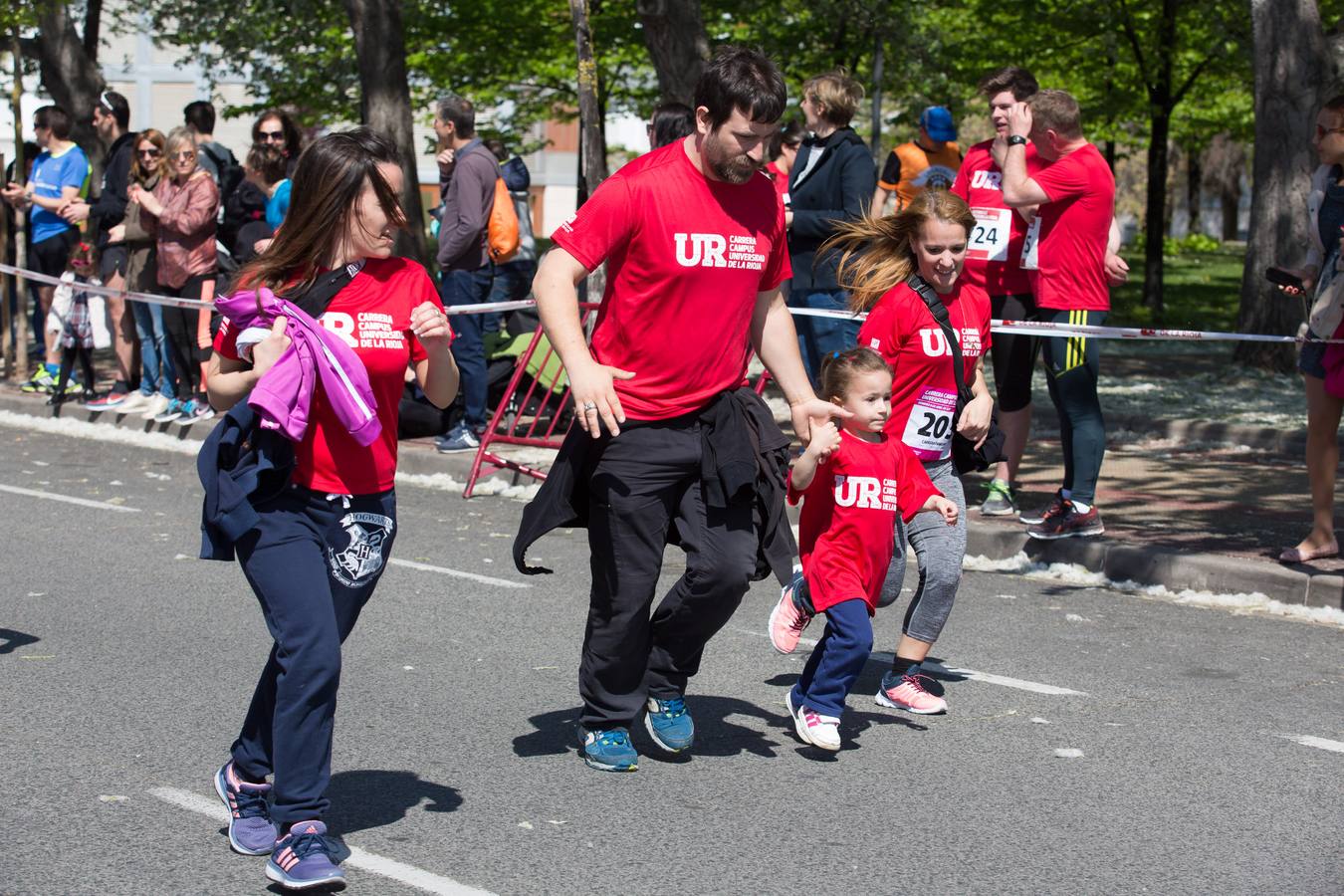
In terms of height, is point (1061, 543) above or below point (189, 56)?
below

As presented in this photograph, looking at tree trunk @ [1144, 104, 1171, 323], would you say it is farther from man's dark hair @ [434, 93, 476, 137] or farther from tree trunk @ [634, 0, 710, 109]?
man's dark hair @ [434, 93, 476, 137]

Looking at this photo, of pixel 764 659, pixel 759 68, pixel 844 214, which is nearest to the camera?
pixel 759 68

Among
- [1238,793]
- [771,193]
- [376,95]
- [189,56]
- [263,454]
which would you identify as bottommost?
[1238,793]

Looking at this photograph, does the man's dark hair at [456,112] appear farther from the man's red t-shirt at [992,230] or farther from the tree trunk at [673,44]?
the man's red t-shirt at [992,230]

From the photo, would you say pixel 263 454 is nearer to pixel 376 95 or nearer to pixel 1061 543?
pixel 1061 543

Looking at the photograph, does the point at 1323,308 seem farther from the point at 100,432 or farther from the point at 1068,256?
the point at 100,432

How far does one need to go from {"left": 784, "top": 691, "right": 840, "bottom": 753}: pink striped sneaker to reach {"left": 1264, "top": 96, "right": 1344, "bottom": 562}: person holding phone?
12.0 ft

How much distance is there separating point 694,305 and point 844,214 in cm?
524

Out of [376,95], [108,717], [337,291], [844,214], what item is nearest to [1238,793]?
[337,291]

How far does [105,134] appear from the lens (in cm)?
1434

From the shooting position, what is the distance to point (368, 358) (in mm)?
4297

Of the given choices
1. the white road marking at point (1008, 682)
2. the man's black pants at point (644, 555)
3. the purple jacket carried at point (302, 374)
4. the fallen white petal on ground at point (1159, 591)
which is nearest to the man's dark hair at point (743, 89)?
the man's black pants at point (644, 555)

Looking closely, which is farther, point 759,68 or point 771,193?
point 771,193

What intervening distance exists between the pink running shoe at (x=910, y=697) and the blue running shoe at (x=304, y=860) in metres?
2.42
